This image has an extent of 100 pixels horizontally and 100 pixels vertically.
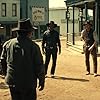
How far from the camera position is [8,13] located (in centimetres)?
4797

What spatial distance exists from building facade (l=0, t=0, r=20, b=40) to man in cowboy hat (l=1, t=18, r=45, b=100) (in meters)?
41.1

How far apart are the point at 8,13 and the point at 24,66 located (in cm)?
4252

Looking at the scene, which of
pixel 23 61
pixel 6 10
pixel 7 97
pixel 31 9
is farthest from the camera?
pixel 31 9

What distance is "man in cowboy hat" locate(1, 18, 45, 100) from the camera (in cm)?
597

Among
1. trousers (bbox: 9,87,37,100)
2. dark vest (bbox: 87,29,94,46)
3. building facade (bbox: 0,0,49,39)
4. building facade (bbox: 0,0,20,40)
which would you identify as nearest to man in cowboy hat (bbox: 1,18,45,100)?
trousers (bbox: 9,87,37,100)

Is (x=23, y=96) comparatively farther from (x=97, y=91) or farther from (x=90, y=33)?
(x=90, y=33)

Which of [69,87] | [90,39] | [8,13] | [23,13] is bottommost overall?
→ [69,87]

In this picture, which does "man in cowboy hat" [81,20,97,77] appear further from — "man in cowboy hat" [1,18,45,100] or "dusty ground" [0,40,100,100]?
"man in cowboy hat" [1,18,45,100]

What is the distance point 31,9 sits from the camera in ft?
168

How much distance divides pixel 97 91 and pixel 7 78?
15.3ft

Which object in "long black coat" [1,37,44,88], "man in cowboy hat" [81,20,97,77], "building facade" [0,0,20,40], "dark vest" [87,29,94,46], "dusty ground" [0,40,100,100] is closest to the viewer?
"long black coat" [1,37,44,88]

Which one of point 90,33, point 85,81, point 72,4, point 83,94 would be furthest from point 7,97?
point 72,4

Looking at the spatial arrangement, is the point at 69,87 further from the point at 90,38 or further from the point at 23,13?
the point at 23,13

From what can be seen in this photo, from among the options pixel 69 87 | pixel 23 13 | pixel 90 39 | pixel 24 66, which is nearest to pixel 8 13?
pixel 23 13
